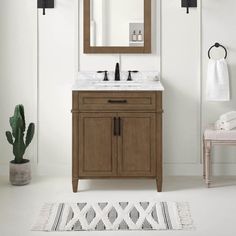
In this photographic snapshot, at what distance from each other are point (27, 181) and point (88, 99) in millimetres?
901

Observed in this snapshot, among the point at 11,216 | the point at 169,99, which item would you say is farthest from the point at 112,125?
the point at 11,216

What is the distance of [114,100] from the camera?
14.5 feet

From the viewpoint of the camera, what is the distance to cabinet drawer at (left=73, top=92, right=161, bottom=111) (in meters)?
4.41

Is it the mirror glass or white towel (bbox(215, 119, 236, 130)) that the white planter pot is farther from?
white towel (bbox(215, 119, 236, 130))

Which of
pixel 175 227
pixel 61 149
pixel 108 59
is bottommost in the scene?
pixel 175 227

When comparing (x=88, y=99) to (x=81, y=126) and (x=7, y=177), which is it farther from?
(x=7, y=177)

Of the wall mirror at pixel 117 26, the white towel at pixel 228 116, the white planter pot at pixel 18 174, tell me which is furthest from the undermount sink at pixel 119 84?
the white planter pot at pixel 18 174

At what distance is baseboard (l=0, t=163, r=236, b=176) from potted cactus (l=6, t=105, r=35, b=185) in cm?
29

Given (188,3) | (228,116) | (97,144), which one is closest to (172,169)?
(228,116)

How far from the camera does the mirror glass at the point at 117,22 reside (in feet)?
16.0

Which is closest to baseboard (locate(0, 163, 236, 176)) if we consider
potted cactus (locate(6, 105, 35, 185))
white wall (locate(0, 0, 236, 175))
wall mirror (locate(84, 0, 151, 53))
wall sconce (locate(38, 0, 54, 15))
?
white wall (locate(0, 0, 236, 175))

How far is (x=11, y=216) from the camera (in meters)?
3.88

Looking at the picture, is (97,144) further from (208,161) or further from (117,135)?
(208,161)

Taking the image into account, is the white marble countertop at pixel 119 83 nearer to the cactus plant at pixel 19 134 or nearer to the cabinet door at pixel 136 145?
the cabinet door at pixel 136 145
